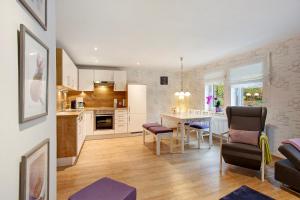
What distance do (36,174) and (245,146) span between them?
9.64 ft

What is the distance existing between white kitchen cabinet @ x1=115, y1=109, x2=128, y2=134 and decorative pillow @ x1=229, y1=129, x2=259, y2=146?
3385mm

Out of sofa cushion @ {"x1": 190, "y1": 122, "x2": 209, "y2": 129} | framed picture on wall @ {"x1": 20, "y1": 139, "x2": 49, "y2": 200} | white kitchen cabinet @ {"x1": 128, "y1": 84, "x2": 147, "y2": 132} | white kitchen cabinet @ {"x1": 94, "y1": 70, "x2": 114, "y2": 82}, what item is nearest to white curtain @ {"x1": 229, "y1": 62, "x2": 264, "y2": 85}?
sofa cushion @ {"x1": 190, "y1": 122, "x2": 209, "y2": 129}

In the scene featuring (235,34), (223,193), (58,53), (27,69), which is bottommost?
(223,193)

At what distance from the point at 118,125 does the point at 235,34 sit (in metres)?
4.13

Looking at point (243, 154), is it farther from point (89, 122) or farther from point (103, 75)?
point (103, 75)

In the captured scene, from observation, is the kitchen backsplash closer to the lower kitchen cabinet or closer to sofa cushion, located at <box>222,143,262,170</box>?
the lower kitchen cabinet

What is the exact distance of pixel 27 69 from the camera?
92 centimetres

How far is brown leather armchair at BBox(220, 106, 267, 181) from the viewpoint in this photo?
2.67 metres

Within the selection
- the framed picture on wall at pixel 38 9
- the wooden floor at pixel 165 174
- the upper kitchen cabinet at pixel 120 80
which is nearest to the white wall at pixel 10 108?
the framed picture on wall at pixel 38 9

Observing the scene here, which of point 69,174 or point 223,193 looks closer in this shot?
point 223,193

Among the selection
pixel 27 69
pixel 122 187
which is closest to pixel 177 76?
pixel 122 187

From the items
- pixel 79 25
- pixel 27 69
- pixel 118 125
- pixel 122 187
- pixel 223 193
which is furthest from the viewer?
pixel 118 125

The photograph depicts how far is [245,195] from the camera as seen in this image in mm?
2217

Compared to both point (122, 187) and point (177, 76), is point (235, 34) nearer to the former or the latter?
point (122, 187)
